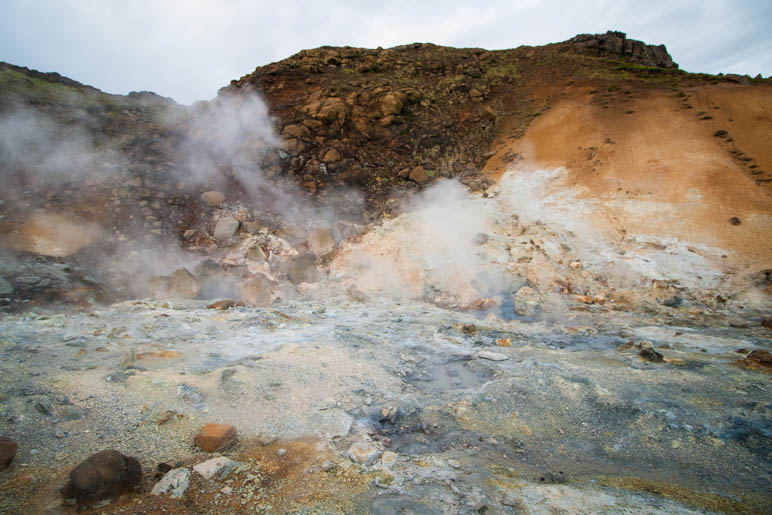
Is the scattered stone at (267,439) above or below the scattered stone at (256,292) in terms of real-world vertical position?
below

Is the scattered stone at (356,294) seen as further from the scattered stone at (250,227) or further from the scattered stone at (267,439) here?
the scattered stone at (267,439)

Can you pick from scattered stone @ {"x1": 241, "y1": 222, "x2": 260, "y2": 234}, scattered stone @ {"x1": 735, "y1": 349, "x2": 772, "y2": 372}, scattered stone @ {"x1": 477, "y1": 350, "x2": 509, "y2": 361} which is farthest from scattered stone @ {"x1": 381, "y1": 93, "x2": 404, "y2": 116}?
scattered stone @ {"x1": 735, "y1": 349, "x2": 772, "y2": 372}

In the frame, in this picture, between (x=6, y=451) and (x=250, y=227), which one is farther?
(x=250, y=227)

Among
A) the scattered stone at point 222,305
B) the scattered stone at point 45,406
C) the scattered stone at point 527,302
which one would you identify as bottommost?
the scattered stone at point 45,406

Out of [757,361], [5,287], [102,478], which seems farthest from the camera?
[5,287]

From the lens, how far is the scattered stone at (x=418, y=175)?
36.9 ft

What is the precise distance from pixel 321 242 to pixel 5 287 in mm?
5347

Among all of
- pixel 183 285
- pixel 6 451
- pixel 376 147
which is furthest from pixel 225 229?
pixel 6 451

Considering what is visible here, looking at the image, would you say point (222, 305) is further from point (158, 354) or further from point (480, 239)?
point (480, 239)

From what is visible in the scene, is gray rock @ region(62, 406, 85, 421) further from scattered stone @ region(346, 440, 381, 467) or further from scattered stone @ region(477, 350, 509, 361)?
scattered stone @ region(477, 350, 509, 361)

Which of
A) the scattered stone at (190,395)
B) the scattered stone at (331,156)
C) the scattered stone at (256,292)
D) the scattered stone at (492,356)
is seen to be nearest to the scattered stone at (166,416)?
the scattered stone at (190,395)

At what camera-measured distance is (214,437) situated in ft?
7.88

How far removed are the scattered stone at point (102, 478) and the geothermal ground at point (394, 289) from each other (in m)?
0.02

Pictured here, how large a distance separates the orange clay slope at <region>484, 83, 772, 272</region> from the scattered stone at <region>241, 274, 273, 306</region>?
750 centimetres
